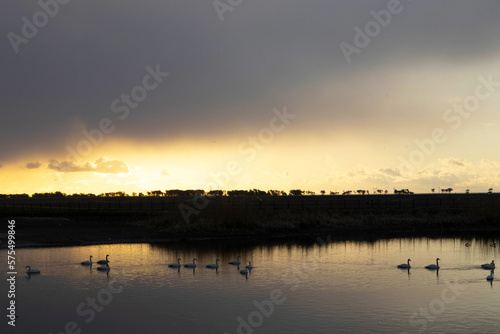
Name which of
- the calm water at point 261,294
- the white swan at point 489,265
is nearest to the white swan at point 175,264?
the calm water at point 261,294

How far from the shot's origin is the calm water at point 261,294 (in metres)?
18.6

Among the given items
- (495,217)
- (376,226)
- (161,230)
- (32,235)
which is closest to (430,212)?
(495,217)

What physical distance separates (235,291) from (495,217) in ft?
140

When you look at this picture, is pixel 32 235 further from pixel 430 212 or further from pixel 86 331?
pixel 430 212
